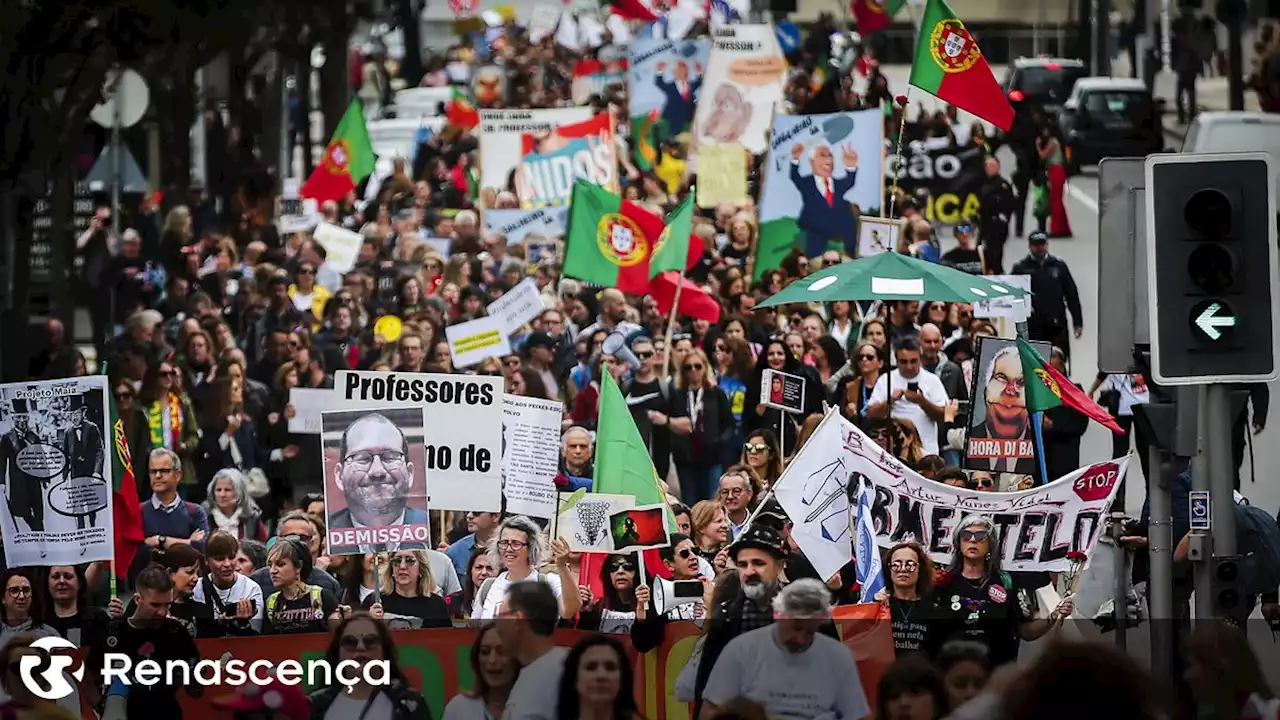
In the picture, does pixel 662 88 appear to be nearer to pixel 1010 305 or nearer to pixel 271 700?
pixel 1010 305

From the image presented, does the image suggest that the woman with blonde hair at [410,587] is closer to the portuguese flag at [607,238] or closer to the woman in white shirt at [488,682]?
the woman in white shirt at [488,682]

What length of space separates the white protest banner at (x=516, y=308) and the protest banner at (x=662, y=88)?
49.2 feet

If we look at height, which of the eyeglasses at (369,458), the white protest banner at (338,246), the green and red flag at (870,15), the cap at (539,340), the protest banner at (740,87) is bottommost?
the eyeglasses at (369,458)

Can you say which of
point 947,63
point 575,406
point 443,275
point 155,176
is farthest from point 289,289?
point 155,176

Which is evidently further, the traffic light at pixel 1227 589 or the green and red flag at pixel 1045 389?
the green and red flag at pixel 1045 389

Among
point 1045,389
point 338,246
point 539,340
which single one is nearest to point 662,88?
point 338,246

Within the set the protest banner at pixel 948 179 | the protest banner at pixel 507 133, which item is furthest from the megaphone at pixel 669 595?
the protest banner at pixel 948 179

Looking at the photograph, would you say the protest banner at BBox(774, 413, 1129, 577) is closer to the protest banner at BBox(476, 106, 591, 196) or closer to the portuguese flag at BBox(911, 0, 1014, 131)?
the portuguese flag at BBox(911, 0, 1014, 131)

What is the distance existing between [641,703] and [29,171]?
603 inches

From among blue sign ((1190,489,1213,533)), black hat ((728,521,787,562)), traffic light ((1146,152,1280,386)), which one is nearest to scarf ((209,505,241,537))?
black hat ((728,521,787,562))

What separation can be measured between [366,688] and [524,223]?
1641 centimetres

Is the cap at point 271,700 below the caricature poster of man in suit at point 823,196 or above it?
below

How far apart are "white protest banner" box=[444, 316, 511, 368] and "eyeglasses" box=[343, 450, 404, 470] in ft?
18.8

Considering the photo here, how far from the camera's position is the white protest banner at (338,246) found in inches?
966
